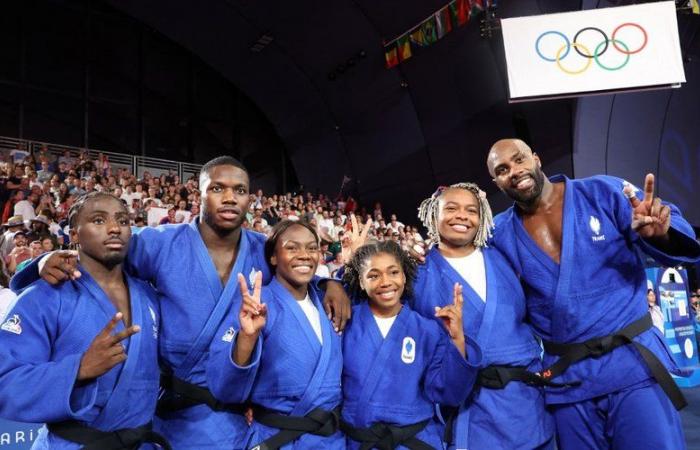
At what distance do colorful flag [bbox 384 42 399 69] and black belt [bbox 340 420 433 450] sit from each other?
11.9m

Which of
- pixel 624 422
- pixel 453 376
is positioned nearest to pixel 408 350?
pixel 453 376

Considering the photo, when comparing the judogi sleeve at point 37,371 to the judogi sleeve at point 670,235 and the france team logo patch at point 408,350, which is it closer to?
the france team logo patch at point 408,350

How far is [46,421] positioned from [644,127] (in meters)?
14.2

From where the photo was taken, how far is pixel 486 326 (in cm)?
236

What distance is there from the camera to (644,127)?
13.2m

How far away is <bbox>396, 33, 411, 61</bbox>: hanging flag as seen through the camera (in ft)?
42.3

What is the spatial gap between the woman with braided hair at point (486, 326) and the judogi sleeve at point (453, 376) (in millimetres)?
106

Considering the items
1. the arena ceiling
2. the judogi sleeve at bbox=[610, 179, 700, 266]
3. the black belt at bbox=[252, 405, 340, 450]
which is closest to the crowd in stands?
the arena ceiling

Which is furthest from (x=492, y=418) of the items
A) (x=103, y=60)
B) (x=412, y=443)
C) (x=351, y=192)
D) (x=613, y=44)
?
(x=103, y=60)

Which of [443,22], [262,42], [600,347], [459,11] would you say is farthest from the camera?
[262,42]

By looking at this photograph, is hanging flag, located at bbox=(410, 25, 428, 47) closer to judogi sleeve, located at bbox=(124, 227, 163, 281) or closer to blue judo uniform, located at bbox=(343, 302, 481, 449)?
blue judo uniform, located at bbox=(343, 302, 481, 449)

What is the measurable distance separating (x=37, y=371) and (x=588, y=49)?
10.9 metres

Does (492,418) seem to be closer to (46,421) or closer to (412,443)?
(412,443)

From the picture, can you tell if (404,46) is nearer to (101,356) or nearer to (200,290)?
(200,290)
